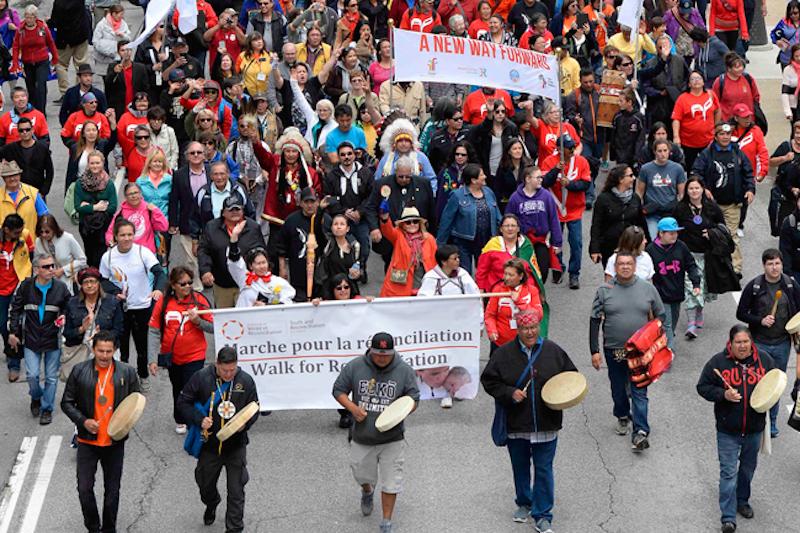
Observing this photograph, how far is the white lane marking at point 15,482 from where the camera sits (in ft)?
45.1

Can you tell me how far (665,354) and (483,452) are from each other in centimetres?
185

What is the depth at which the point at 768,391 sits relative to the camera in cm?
1288

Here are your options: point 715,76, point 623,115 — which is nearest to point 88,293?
point 623,115

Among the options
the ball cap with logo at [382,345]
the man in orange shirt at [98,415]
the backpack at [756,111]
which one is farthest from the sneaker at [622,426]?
the backpack at [756,111]

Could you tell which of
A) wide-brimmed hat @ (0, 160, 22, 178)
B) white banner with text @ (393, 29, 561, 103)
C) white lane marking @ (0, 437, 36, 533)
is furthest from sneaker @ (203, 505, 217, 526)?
white banner with text @ (393, 29, 561, 103)

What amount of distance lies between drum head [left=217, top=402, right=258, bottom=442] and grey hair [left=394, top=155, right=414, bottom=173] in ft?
17.1

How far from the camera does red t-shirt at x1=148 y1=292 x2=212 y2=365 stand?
14680 millimetres

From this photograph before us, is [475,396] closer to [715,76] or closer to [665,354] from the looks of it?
[665,354]

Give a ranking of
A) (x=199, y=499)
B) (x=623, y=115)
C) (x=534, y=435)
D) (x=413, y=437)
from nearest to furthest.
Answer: (x=534, y=435)
(x=199, y=499)
(x=413, y=437)
(x=623, y=115)

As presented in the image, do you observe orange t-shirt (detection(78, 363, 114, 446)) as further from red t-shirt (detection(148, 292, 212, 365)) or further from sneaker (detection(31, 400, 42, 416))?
sneaker (detection(31, 400, 42, 416))

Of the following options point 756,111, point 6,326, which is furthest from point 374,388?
point 756,111

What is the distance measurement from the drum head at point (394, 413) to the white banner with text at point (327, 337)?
204 centimetres

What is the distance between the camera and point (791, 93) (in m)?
22.7

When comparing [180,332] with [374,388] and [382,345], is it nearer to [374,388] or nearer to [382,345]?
[374,388]
